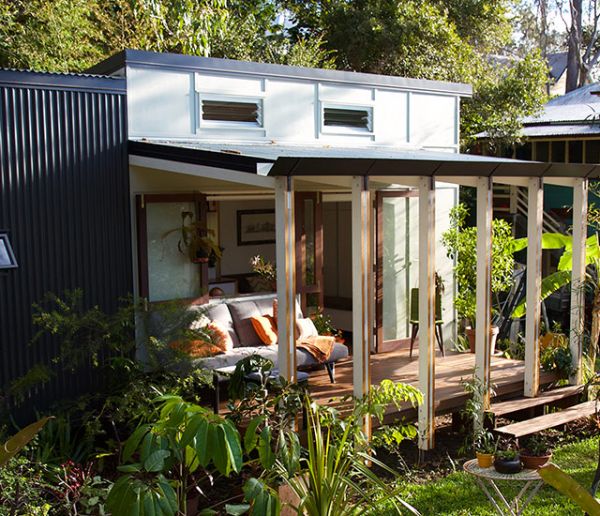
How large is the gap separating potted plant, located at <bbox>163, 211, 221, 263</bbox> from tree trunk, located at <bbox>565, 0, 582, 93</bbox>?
2446 cm

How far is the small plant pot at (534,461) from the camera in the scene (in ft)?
21.2

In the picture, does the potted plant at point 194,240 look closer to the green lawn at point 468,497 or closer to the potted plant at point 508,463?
the green lawn at point 468,497

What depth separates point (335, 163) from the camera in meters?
7.16

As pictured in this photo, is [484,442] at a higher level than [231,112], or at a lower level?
lower

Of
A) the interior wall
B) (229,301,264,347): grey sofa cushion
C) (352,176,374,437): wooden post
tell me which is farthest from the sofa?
the interior wall

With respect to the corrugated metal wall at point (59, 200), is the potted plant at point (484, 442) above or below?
below

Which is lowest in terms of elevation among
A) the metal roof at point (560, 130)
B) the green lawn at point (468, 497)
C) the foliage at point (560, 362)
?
the green lawn at point (468, 497)

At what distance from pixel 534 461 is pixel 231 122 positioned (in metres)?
5.47

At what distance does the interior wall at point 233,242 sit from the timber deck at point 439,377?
134 inches

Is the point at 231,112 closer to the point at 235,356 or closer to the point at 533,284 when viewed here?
the point at 235,356

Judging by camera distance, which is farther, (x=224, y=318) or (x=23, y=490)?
(x=224, y=318)

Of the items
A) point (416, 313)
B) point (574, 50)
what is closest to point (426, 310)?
point (416, 313)

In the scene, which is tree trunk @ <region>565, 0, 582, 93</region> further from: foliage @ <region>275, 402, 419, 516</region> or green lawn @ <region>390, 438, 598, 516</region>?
foliage @ <region>275, 402, 419, 516</region>

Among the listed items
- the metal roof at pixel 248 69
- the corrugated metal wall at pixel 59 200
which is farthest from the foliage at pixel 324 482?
the metal roof at pixel 248 69
